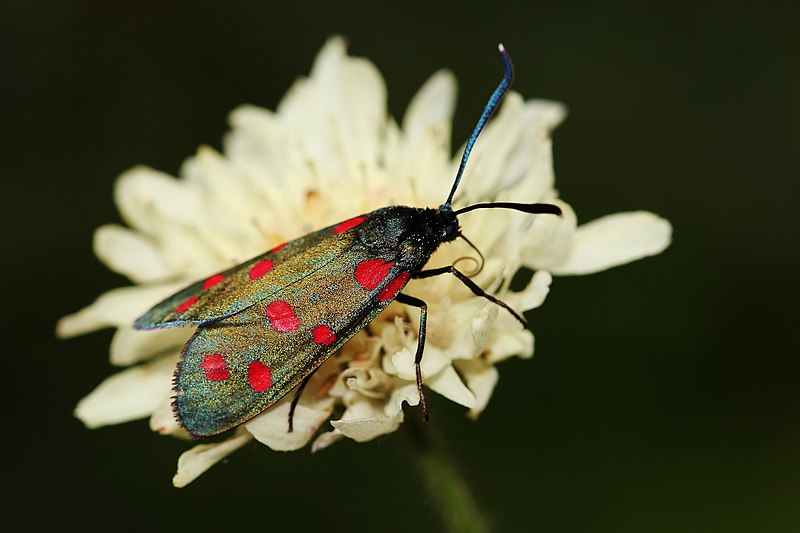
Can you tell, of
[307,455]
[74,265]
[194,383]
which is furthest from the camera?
[74,265]

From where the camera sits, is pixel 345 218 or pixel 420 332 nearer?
pixel 420 332

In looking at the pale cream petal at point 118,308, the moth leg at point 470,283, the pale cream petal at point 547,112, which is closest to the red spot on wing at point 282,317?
the moth leg at point 470,283

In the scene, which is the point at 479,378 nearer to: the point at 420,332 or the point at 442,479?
the point at 420,332

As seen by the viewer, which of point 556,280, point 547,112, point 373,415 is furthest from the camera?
point 556,280

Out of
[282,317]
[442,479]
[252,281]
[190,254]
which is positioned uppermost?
[190,254]

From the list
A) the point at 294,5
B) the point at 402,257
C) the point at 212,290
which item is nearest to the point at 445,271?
the point at 402,257

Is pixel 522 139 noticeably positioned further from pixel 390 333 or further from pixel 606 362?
pixel 606 362

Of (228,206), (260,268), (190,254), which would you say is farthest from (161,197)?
(260,268)
